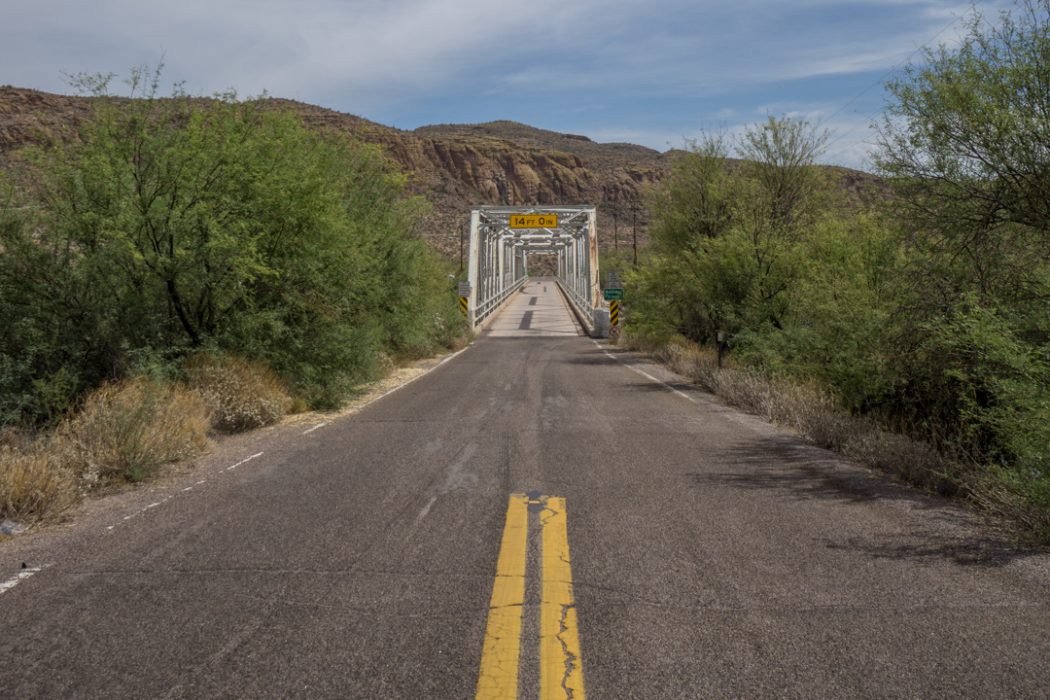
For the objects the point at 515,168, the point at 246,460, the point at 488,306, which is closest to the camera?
the point at 246,460

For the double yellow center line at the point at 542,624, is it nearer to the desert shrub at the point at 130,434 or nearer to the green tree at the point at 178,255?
the desert shrub at the point at 130,434

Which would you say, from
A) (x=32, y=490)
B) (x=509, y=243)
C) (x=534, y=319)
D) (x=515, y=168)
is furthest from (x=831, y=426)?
(x=515, y=168)

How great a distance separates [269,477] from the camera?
827cm

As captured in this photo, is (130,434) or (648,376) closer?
(130,434)

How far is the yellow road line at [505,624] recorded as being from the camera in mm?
3586

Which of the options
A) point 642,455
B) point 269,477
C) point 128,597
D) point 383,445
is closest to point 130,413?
point 269,477

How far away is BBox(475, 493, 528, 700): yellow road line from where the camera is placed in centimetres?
359

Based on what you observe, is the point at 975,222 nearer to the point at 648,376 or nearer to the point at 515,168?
the point at 648,376

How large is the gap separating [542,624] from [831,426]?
738 cm

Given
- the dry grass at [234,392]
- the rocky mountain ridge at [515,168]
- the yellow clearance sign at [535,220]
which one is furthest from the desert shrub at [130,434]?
the rocky mountain ridge at [515,168]

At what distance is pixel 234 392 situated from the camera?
12.0 metres

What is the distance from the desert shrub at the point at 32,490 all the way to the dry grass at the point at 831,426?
7.49 m

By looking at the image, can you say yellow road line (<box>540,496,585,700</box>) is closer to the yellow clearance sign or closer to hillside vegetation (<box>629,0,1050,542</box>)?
hillside vegetation (<box>629,0,1050,542</box>)

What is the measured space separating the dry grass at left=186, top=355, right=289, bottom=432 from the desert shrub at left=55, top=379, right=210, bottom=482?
1.27 metres
